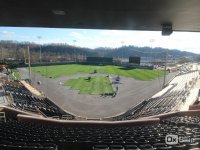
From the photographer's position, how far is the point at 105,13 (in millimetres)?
6820

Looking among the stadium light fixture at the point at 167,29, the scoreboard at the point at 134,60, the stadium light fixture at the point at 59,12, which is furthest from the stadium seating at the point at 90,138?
the scoreboard at the point at 134,60

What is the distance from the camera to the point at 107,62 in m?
95.1

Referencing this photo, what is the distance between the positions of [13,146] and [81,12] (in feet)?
13.6

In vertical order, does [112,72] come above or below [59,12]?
below

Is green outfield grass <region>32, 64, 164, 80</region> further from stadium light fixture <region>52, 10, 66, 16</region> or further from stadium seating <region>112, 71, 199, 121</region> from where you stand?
stadium light fixture <region>52, 10, 66, 16</region>

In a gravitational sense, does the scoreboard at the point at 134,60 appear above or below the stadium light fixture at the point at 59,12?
below

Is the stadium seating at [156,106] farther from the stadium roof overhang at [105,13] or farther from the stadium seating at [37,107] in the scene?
the stadium roof overhang at [105,13]

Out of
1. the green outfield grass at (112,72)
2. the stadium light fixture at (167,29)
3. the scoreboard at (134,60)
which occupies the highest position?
the stadium light fixture at (167,29)

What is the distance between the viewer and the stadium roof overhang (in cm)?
585

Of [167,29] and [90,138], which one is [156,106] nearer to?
[167,29]

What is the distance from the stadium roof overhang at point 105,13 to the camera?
585 centimetres

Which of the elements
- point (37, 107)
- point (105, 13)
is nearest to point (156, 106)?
point (37, 107)

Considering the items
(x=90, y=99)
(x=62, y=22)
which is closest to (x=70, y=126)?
(x=62, y=22)

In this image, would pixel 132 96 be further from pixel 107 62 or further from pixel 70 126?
pixel 107 62
